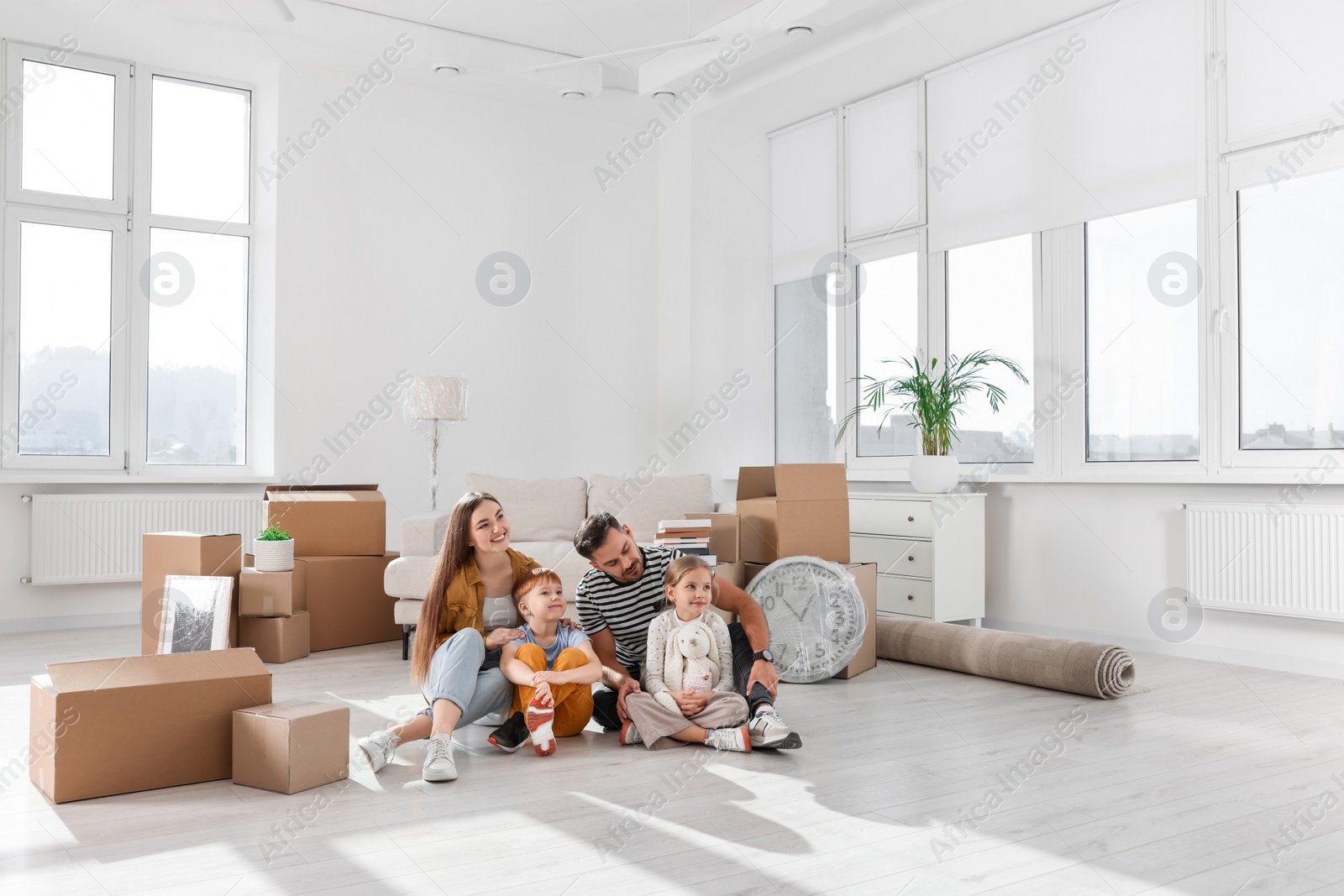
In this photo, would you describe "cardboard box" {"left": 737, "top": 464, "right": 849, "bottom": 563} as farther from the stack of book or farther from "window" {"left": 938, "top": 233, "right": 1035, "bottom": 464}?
"window" {"left": 938, "top": 233, "right": 1035, "bottom": 464}

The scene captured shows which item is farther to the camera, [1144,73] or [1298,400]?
[1144,73]

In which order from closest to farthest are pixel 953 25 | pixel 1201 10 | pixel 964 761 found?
pixel 964 761
pixel 1201 10
pixel 953 25

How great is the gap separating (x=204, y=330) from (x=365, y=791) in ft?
14.1

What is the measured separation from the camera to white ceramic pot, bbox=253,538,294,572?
4488 mm

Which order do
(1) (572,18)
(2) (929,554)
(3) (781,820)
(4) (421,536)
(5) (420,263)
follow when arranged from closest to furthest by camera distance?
(3) (781,820) → (4) (421,536) → (2) (929,554) → (1) (572,18) → (5) (420,263)

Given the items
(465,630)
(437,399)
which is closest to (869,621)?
(465,630)

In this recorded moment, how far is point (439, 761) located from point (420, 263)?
14.0 feet

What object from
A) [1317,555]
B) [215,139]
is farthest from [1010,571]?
[215,139]

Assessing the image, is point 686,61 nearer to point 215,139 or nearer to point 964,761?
point 215,139

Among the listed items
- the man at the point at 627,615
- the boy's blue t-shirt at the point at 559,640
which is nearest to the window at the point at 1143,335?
the man at the point at 627,615

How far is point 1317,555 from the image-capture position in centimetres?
397

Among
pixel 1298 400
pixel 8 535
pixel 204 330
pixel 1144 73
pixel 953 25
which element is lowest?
pixel 8 535

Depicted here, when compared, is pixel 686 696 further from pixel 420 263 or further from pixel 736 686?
pixel 420 263

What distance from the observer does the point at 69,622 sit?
5430 mm
